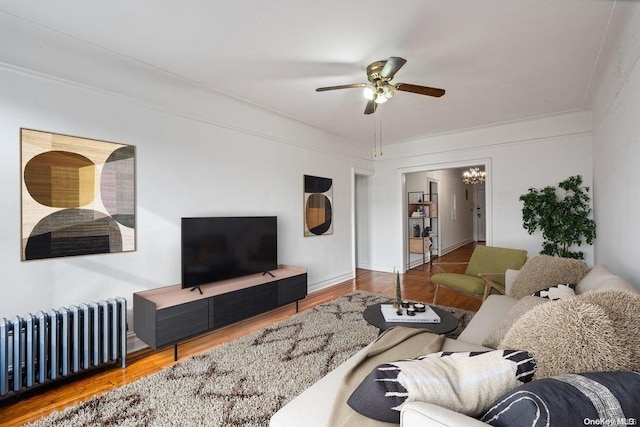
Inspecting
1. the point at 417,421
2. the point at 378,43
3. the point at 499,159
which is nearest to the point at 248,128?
the point at 378,43

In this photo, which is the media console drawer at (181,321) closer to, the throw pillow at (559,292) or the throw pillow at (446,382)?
the throw pillow at (446,382)

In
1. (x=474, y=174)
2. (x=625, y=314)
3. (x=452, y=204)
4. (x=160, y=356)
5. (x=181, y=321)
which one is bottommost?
(x=160, y=356)

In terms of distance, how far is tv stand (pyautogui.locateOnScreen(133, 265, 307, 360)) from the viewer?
7.95 ft

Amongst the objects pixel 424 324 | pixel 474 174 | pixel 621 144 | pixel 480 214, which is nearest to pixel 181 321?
pixel 424 324

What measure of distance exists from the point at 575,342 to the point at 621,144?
2.39 m

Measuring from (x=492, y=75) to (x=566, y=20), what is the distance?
85 cm

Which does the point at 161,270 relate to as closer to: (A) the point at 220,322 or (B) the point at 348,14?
(A) the point at 220,322

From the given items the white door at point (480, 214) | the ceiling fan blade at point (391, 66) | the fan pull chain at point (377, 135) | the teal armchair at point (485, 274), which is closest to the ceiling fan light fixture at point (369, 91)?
the ceiling fan blade at point (391, 66)

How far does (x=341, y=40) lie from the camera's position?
231cm

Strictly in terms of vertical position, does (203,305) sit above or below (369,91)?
below

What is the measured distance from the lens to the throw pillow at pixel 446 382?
0.85 m

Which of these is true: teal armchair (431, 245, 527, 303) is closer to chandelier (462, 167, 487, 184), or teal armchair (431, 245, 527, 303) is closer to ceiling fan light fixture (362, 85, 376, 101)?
ceiling fan light fixture (362, 85, 376, 101)

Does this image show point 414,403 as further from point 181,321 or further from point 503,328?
point 181,321

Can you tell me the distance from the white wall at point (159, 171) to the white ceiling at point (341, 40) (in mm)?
331
